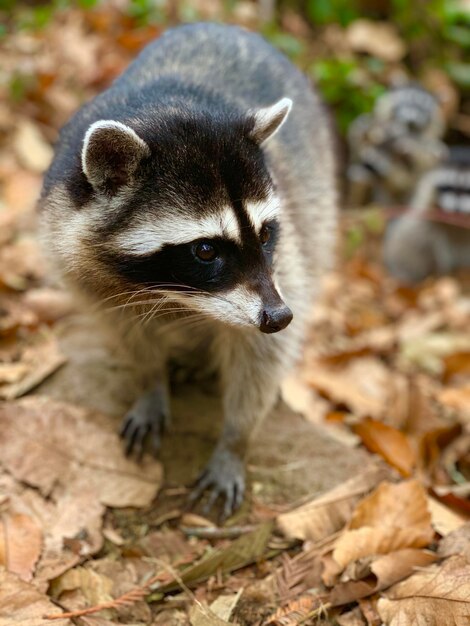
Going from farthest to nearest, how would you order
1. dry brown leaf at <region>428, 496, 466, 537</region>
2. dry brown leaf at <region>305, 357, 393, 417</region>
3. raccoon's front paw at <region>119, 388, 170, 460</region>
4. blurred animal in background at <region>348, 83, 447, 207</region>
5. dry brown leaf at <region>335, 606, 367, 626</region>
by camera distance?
blurred animal in background at <region>348, 83, 447, 207</region>, dry brown leaf at <region>305, 357, 393, 417</region>, raccoon's front paw at <region>119, 388, 170, 460</region>, dry brown leaf at <region>428, 496, 466, 537</region>, dry brown leaf at <region>335, 606, 367, 626</region>

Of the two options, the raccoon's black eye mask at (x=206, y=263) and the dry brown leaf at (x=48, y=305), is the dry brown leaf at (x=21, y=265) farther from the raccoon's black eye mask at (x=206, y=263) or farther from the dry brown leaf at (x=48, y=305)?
the raccoon's black eye mask at (x=206, y=263)

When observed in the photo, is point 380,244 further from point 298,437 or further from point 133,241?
point 133,241

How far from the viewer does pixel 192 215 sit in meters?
2.39

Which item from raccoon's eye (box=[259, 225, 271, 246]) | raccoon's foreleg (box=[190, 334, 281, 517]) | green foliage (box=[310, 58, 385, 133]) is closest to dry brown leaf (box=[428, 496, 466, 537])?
raccoon's foreleg (box=[190, 334, 281, 517])

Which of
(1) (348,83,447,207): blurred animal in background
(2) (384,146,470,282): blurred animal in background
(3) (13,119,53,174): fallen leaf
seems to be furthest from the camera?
(2) (384,146,470,282): blurred animal in background

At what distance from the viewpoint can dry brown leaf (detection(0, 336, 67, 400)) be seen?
331cm

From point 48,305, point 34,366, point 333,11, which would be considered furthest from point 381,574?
point 333,11

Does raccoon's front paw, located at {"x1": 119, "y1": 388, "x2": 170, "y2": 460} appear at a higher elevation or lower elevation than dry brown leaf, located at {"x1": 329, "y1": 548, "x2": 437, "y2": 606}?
higher

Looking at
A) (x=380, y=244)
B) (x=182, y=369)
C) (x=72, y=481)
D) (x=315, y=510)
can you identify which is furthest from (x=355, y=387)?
(x=380, y=244)

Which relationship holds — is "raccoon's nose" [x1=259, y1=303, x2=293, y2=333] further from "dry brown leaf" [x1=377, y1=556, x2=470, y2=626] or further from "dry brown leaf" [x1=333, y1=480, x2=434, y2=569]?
"dry brown leaf" [x1=377, y1=556, x2=470, y2=626]

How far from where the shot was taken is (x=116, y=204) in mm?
2473

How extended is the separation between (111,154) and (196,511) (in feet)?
4.92

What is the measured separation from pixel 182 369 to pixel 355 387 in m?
1.30

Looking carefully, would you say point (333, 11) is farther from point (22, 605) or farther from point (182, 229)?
point (22, 605)
